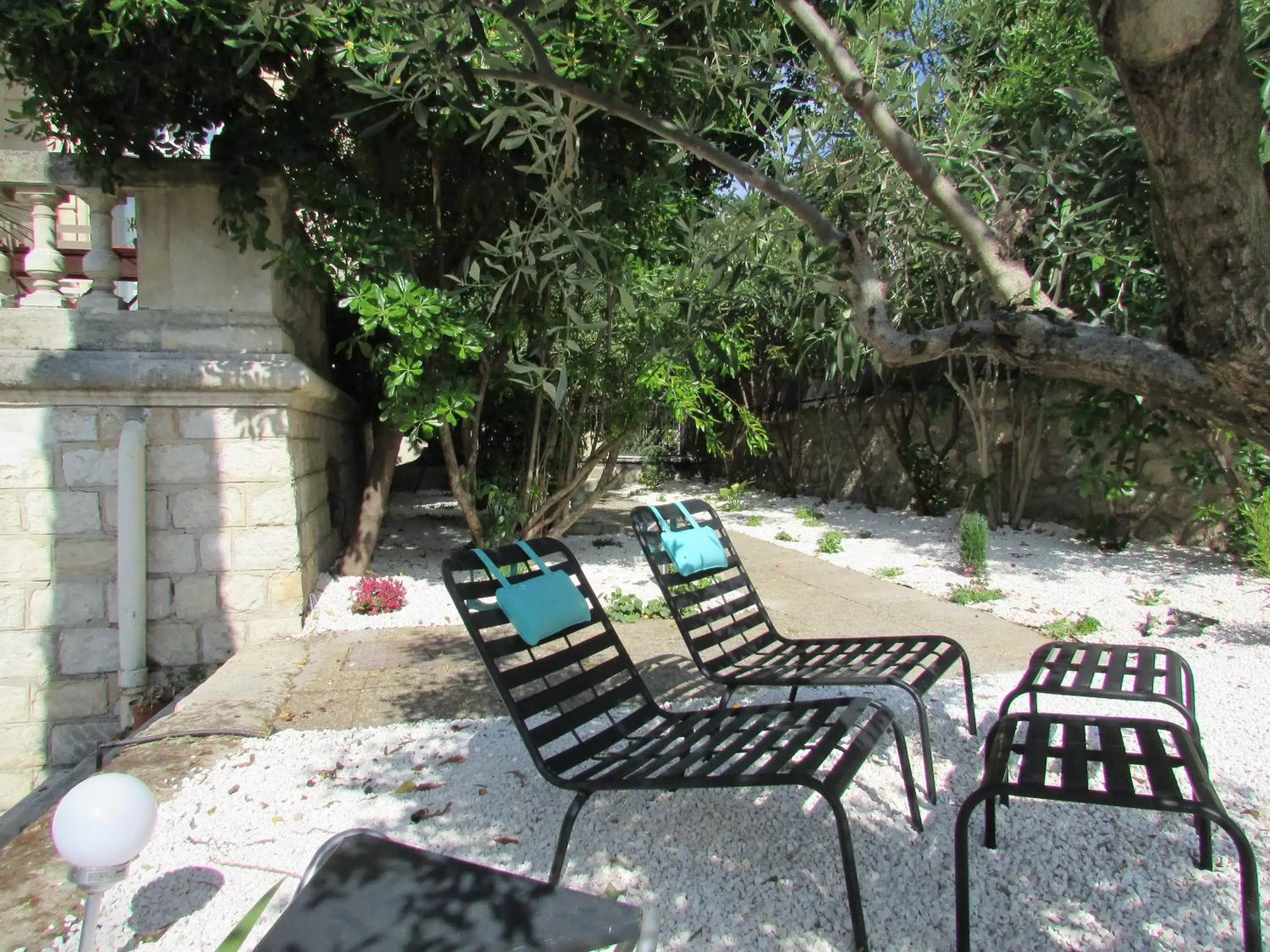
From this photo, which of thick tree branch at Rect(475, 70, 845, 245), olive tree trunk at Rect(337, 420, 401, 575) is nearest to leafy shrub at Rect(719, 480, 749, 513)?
olive tree trunk at Rect(337, 420, 401, 575)

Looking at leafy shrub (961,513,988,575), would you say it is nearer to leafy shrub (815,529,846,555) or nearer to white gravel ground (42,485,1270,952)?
leafy shrub (815,529,846,555)

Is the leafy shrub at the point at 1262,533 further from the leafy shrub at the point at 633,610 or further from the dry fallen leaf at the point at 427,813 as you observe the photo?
the dry fallen leaf at the point at 427,813

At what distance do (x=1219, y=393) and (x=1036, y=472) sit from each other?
23.6ft

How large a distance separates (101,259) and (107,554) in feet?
5.33

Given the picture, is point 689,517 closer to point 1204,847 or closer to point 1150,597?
point 1204,847

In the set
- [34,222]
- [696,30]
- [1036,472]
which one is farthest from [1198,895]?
[1036,472]

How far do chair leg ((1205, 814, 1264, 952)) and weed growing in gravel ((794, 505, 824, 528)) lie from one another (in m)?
7.84

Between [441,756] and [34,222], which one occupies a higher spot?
[34,222]

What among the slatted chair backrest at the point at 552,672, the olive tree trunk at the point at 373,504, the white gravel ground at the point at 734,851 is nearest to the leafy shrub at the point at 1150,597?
the white gravel ground at the point at 734,851

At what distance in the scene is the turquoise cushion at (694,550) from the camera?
10.4 feet

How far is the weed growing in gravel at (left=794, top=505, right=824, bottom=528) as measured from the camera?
961cm

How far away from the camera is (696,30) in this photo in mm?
4609

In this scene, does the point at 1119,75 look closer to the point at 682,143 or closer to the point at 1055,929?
the point at 682,143

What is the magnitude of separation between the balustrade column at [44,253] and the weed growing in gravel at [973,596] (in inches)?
222
